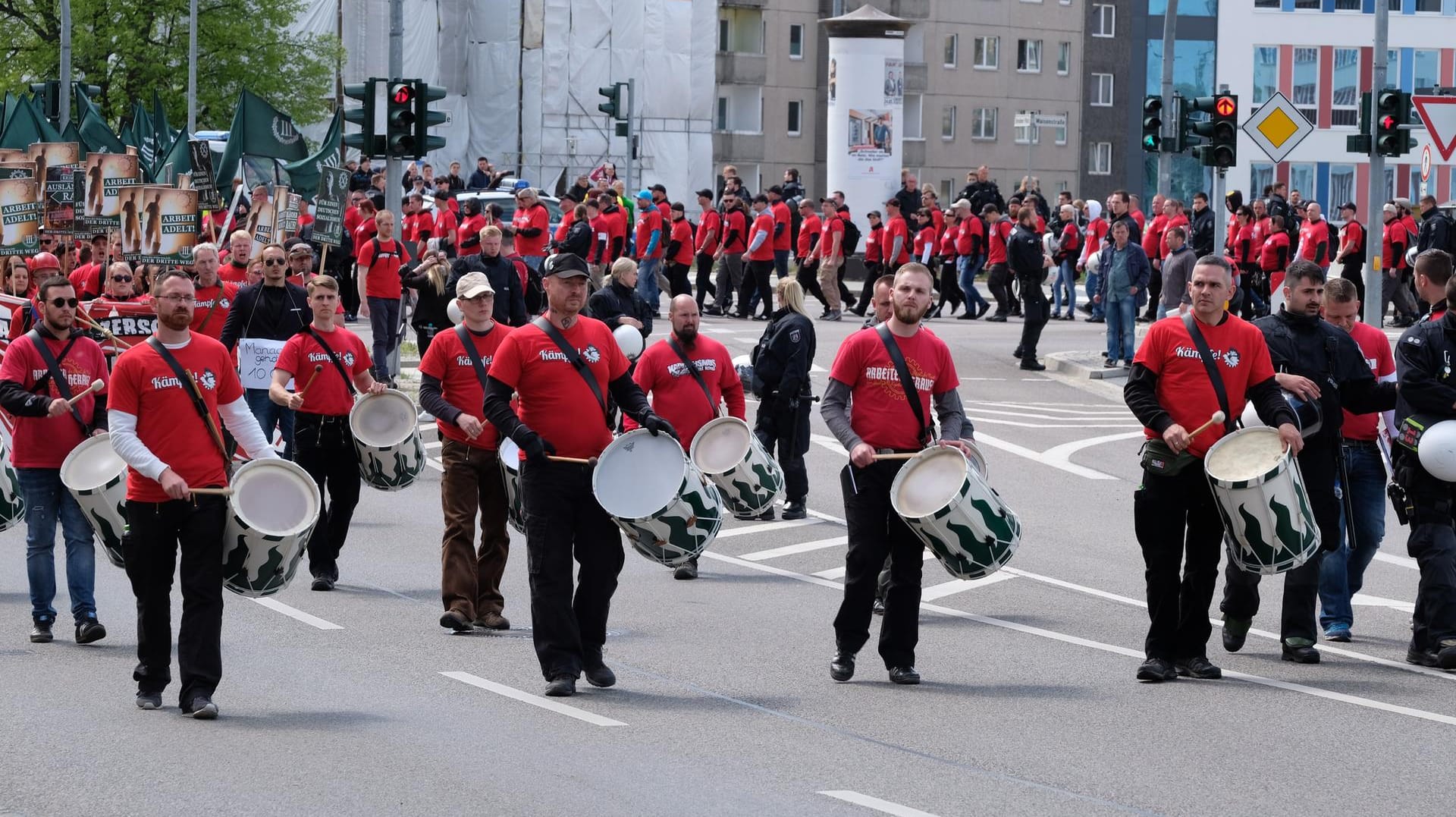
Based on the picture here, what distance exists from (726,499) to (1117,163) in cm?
7215

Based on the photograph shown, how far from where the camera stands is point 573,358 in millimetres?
9977

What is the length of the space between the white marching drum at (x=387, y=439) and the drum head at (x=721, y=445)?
66.9 inches

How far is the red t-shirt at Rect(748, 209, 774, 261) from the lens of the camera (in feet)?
107

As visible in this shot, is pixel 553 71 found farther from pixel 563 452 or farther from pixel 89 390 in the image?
pixel 563 452

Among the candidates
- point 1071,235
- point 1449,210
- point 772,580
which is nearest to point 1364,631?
point 772,580

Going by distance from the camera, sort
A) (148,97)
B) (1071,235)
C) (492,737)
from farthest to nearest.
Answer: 1. (148,97)
2. (1071,235)
3. (492,737)

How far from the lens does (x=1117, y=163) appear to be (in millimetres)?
82938

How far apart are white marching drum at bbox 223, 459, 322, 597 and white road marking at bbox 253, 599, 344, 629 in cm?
214

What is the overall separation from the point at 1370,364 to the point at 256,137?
744 inches

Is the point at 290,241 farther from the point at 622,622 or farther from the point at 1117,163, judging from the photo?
the point at 1117,163

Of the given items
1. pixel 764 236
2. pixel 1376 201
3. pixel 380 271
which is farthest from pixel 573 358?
pixel 764 236

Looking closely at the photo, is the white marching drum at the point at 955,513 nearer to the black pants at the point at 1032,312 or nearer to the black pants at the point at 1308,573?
the black pants at the point at 1308,573

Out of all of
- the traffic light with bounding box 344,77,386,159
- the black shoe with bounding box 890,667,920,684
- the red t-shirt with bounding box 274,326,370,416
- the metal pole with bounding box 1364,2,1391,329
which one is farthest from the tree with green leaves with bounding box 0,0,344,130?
the black shoe with bounding box 890,667,920,684

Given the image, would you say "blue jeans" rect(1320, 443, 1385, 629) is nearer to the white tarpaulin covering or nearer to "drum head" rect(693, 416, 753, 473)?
"drum head" rect(693, 416, 753, 473)
